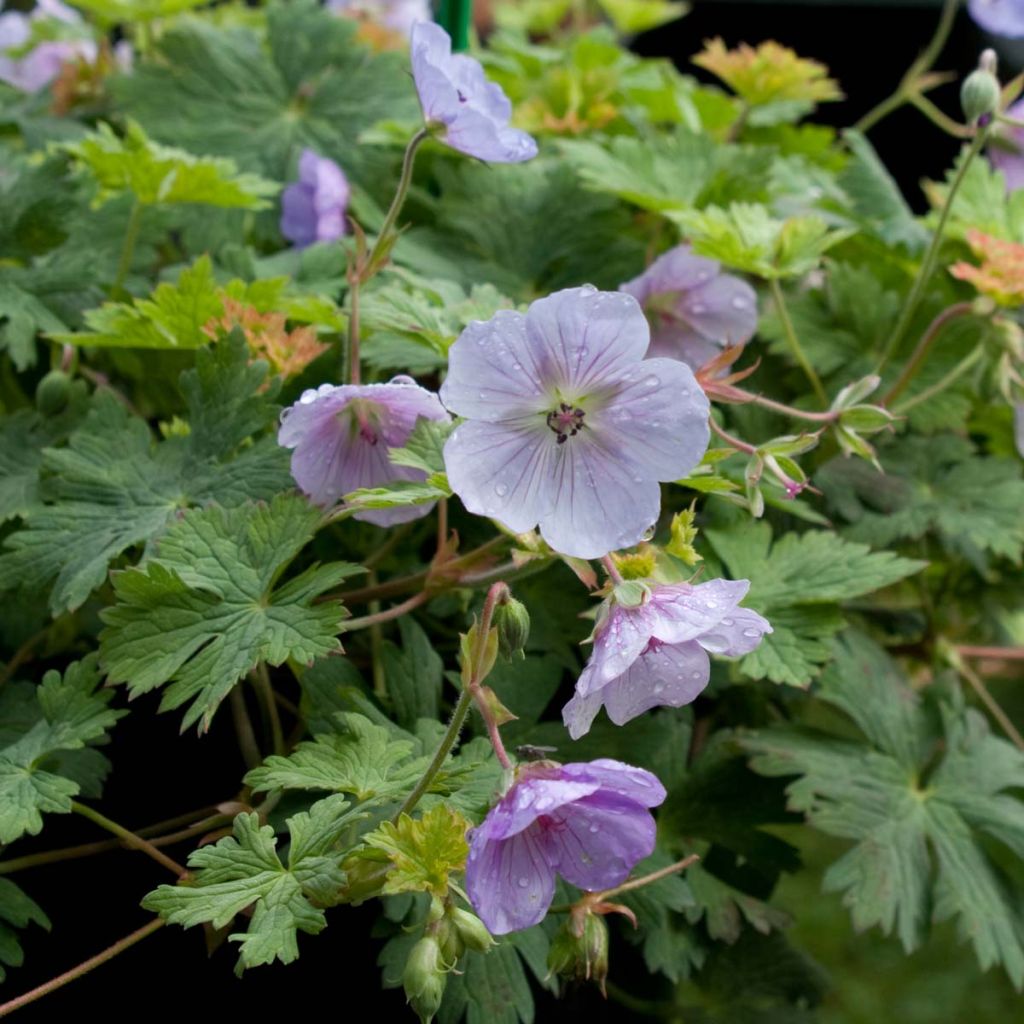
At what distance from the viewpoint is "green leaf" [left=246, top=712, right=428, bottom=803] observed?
62 cm

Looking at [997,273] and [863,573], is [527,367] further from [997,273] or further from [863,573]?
[997,273]

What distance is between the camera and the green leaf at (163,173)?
0.94 m

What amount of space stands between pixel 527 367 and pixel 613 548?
3.6 inches

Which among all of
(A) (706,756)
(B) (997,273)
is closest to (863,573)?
(A) (706,756)

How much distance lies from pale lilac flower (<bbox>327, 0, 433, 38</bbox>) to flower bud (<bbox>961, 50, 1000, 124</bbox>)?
87 cm

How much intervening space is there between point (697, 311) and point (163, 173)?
402mm

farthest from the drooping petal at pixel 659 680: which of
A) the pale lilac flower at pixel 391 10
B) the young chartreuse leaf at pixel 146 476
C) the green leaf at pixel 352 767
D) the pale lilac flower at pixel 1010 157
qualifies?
the pale lilac flower at pixel 391 10

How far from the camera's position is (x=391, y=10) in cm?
179

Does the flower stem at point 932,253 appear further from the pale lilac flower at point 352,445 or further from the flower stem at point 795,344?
the pale lilac flower at point 352,445

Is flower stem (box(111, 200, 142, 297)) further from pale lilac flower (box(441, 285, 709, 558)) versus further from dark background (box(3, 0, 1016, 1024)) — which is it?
pale lilac flower (box(441, 285, 709, 558))

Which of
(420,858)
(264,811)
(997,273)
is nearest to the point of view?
(420,858)

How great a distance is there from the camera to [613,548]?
0.59 m

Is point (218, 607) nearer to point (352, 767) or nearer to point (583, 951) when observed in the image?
point (352, 767)

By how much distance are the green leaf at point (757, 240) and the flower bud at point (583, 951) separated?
18.9 inches
